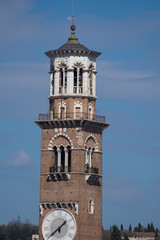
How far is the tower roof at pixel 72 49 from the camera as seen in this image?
81812 millimetres

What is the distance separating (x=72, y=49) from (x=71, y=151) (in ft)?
29.6

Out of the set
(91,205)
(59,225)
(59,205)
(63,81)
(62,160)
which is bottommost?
(59,225)

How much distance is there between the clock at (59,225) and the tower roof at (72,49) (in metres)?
14.0

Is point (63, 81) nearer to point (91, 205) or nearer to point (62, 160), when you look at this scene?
point (62, 160)

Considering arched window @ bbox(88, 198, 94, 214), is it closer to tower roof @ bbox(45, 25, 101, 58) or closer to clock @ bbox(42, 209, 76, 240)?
clock @ bbox(42, 209, 76, 240)

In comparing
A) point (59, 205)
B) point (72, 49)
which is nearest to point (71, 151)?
point (59, 205)

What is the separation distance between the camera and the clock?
79938mm

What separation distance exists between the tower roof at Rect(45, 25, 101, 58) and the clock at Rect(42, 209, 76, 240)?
1399 centimetres

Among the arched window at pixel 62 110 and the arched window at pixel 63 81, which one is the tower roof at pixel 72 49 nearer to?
the arched window at pixel 63 81

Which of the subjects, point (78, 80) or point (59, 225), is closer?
point (59, 225)

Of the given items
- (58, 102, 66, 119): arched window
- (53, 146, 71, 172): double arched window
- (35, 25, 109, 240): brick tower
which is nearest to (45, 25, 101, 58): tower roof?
(35, 25, 109, 240): brick tower

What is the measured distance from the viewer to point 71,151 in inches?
3182

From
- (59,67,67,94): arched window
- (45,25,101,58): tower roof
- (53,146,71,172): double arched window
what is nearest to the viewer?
(53,146,71,172): double arched window

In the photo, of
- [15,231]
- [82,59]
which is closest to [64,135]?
[82,59]
